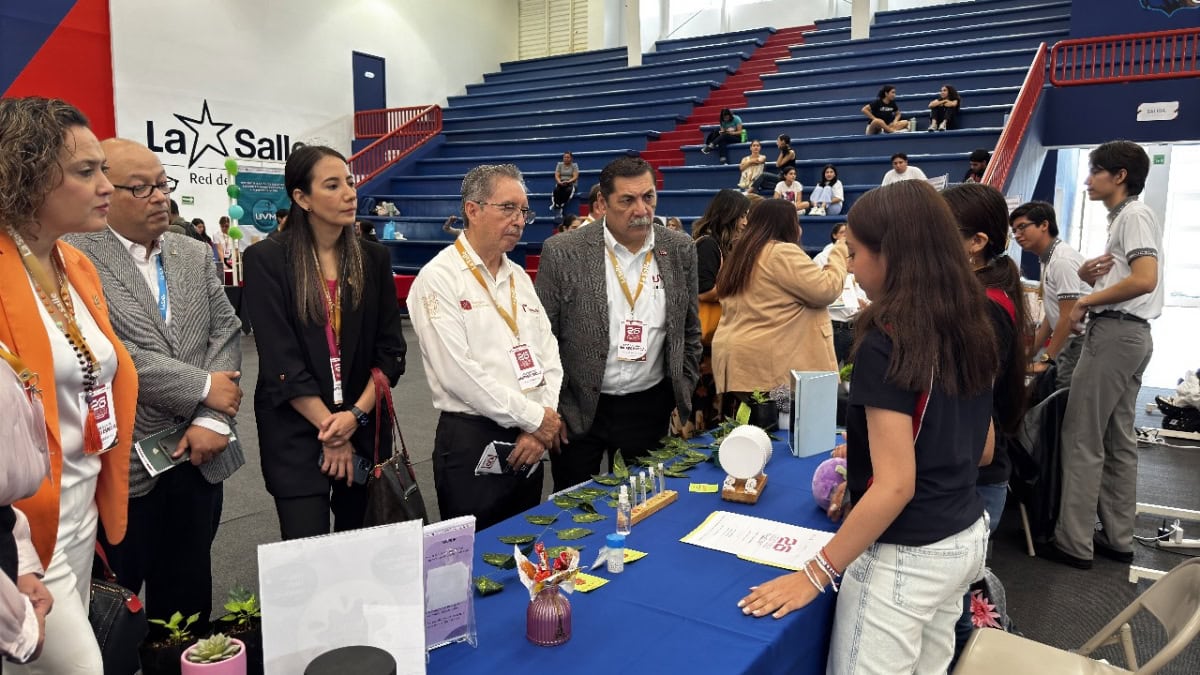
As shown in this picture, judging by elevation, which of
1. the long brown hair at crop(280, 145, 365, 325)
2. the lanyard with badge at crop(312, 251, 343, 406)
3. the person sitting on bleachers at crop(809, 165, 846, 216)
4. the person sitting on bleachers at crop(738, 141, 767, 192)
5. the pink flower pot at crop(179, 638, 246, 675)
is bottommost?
the pink flower pot at crop(179, 638, 246, 675)

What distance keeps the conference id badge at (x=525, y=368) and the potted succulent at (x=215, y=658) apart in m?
1.16

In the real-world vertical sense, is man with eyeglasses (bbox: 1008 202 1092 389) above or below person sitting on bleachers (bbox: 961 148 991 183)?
below

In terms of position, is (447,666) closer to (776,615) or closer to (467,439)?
(776,615)

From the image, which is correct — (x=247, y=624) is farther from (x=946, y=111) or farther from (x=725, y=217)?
(x=946, y=111)

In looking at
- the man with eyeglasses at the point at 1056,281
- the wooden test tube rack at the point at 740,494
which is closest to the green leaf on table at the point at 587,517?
the wooden test tube rack at the point at 740,494

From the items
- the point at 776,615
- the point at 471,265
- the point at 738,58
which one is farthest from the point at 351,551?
the point at 738,58

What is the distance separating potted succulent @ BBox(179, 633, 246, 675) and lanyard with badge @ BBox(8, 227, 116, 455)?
0.59m

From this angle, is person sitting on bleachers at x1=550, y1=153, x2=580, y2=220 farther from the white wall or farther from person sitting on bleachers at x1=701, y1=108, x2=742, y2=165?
the white wall

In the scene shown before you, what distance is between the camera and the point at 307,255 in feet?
6.54

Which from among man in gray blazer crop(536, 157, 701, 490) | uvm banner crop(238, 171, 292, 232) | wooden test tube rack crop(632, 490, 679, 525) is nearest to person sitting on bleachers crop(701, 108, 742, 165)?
uvm banner crop(238, 171, 292, 232)

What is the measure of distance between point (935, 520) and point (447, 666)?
2.82 ft

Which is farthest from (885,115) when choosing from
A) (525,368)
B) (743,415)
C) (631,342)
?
(525,368)

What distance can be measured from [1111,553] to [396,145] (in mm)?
13373

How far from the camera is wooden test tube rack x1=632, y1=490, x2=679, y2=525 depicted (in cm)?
179
